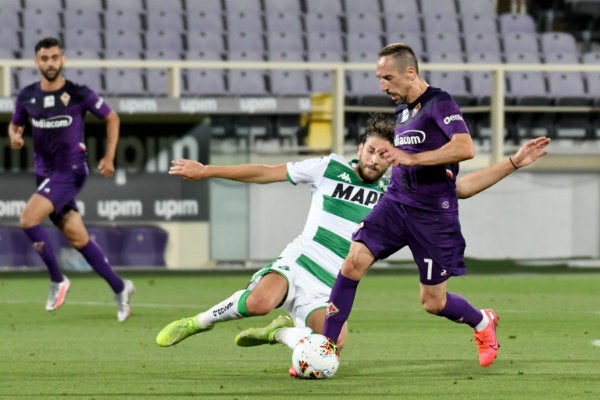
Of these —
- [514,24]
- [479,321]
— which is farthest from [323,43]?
[479,321]

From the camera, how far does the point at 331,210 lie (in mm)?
8305

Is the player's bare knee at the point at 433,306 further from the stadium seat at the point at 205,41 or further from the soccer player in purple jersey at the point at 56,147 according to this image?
the stadium seat at the point at 205,41

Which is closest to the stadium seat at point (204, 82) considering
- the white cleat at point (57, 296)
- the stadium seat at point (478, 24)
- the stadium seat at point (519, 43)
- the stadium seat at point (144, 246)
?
the stadium seat at point (144, 246)

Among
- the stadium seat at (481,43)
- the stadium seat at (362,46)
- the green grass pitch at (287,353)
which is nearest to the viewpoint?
the green grass pitch at (287,353)

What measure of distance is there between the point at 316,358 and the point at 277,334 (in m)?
0.72

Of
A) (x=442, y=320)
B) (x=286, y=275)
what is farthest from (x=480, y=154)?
(x=286, y=275)

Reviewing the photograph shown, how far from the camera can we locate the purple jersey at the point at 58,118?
39.8 ft

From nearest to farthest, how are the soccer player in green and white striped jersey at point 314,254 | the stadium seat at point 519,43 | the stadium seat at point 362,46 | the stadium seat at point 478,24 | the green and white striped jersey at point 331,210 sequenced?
1. the soccer player in green and white striped jersey at point 314,254
2. the green and white striped jersey at point 331,210
3. the stadium seat at point 362,46
4. the stadium seat at point 519,43
5. the stadium seat at point 478,24

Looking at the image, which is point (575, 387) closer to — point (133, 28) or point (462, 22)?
point (133, 28)

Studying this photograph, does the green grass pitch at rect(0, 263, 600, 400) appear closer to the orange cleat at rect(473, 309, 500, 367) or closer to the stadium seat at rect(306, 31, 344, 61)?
the orange cleat at rect(473, 309, 500, 367)

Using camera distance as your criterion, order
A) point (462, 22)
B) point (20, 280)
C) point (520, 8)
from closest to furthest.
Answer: point (20, 280), point (462, 22), point (520, 8)

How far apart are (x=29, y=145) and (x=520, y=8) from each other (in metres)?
11.7

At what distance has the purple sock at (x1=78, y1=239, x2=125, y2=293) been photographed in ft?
38.1

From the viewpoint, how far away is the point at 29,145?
18.2 meters
